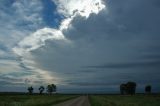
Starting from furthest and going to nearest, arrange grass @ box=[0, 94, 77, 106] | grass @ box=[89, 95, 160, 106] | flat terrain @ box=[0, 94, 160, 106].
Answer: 1. grass @ box=[89, 95, 160, 106]
2. flat terrain @ box=[0, 94, 160, 106]
3. grass @ box=[0, 94, 77, 106]

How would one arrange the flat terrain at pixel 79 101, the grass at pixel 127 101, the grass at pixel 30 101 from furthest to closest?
the grass at pixel 127 101, the flat terrain at pixel 79 101, the grass at pixel 30 101

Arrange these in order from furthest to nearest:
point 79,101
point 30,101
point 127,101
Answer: point 127,101 → point 79,101 → point 30,101

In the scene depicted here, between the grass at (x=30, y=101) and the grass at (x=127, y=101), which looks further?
the grass at (x=127, y=101)

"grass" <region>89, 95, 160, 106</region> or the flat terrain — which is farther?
"grass" <region>89, 95, 160, 106</region>

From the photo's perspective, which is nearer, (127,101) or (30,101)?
(30,101)

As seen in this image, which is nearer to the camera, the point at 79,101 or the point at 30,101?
the point at 30,101

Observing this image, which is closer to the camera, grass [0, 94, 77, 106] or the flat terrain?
grass [0, 94, 77, 106]

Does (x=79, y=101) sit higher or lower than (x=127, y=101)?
higher

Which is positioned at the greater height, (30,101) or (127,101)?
(30,101)

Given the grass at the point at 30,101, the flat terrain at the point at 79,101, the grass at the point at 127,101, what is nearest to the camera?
the grass at the point at 30,101

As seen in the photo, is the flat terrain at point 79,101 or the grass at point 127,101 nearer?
the flat terrain at point 79,101

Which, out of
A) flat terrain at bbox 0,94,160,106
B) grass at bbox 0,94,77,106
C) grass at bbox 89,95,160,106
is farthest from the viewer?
Result: grass at bbox 89,95,160,106

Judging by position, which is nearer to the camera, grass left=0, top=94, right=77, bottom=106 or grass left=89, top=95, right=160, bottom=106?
grass left=0, top=94, right=77, bottom=106

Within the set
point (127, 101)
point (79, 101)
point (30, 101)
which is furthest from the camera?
point (127, 101)
